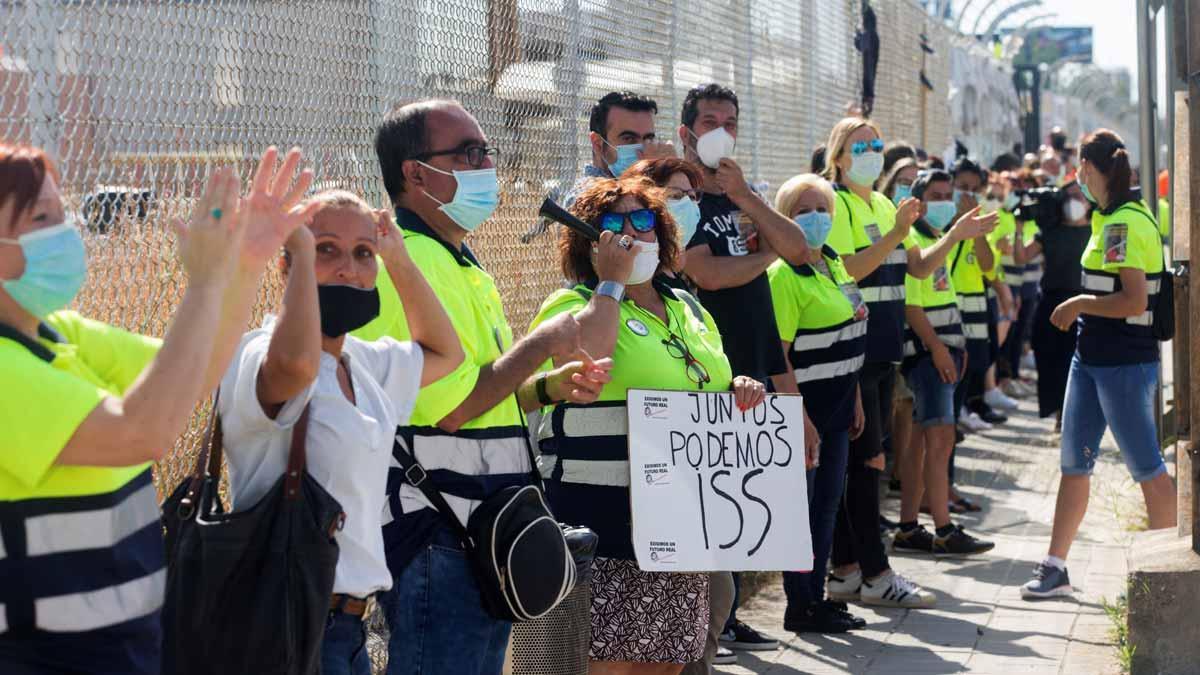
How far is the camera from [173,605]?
9.02 feet

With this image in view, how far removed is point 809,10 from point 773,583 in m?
4.46

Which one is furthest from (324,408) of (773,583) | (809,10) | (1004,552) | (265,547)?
(809,10)

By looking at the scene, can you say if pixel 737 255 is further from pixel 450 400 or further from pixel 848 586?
pixel 450 400

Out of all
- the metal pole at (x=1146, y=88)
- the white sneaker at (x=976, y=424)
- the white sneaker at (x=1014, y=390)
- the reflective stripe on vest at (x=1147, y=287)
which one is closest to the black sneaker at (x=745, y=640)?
the reflective stripe on vest at (x=1147, y=287)

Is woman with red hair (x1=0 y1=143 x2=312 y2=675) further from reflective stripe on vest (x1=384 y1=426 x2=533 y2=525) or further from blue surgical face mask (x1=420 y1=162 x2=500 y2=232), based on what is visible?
blue surgical face mask (x1=420 y1=162 x2=500 y2=232)

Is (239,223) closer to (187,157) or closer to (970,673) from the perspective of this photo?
(187,157)

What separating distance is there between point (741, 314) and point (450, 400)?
235cm

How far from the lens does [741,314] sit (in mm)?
5695

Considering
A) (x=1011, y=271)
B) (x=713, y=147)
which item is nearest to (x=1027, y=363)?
(x=1011, y=271)

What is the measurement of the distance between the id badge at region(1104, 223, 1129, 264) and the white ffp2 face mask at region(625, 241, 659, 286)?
3.30 meters

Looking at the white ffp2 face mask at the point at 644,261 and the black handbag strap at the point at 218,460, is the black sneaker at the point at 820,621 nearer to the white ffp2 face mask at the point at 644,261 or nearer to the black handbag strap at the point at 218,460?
the white ffp2 face mask at the point at 644,261

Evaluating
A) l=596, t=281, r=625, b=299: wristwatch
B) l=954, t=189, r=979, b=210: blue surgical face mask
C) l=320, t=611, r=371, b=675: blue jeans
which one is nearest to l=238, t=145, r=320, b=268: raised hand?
l=320, t=611, r=371, b=675: blue jeans

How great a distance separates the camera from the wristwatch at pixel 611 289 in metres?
4.23

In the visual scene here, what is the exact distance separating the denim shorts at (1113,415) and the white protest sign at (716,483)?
2753 mm
